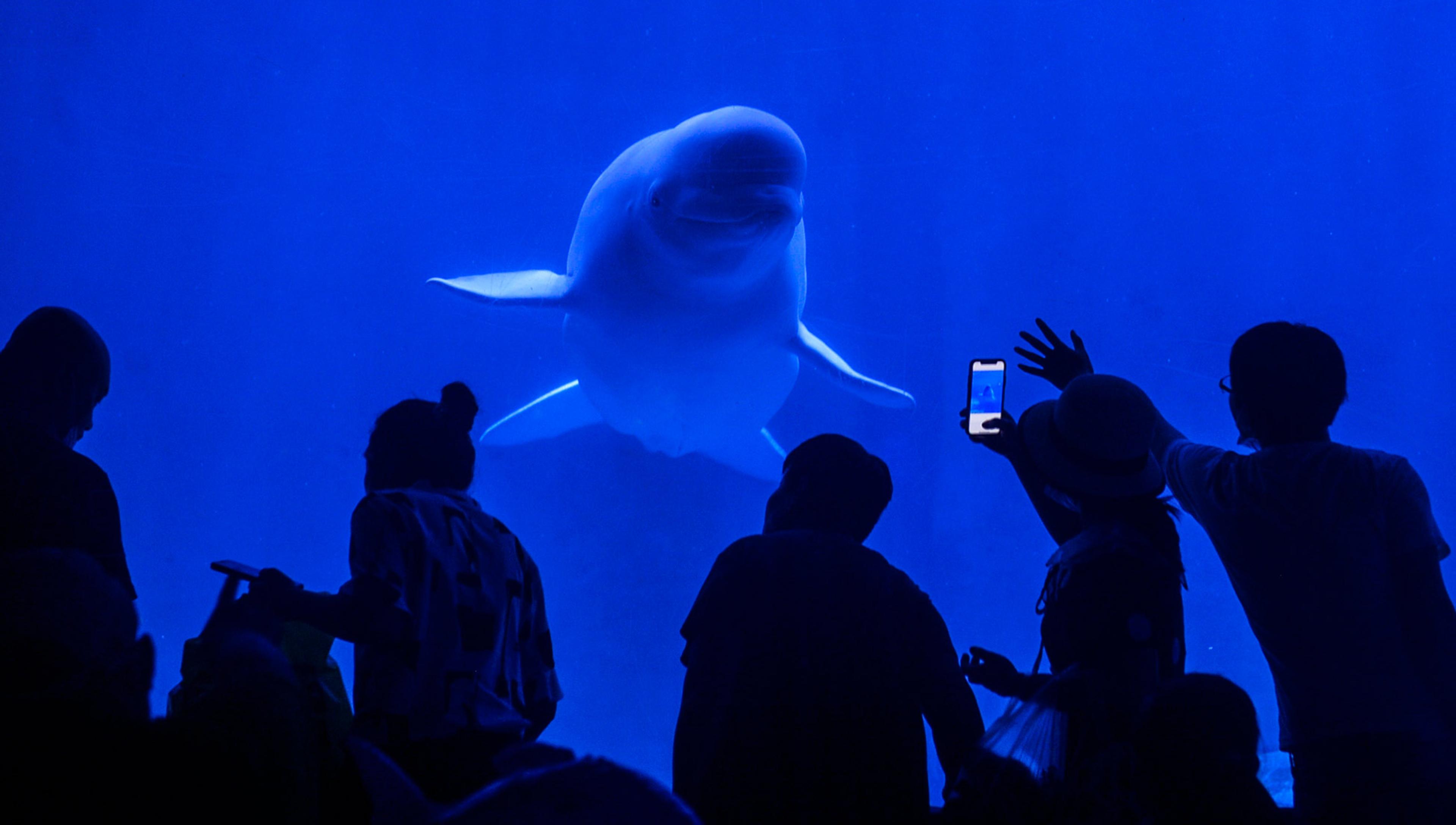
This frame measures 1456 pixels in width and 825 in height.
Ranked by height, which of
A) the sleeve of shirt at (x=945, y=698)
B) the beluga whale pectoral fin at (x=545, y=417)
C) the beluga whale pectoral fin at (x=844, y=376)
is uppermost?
the beluga whale pectoral fin at (x=545, y=417)

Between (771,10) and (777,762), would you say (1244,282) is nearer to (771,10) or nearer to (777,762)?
(771,10)

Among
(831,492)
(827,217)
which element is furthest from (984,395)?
(827,217)

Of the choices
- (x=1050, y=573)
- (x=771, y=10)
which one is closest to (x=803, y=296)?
(x=1050, y=573)

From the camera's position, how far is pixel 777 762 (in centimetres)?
199

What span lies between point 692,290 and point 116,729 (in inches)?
206

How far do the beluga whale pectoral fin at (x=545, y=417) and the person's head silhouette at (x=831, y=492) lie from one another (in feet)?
19.4

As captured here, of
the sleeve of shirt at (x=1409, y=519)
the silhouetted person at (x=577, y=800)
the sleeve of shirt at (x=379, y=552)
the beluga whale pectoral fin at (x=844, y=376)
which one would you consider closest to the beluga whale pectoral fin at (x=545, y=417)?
the beluga whale pectoral fin at (x=844, y=376)

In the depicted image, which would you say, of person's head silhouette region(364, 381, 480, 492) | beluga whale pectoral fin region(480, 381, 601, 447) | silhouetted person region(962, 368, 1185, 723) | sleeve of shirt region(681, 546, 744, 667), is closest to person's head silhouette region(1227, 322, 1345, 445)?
silhouetted person region(962, 368, 1185, 723)

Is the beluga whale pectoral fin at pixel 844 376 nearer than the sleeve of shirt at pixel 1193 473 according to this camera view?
No

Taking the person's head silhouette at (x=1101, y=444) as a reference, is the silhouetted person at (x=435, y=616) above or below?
below

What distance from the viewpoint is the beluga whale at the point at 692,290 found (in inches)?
209

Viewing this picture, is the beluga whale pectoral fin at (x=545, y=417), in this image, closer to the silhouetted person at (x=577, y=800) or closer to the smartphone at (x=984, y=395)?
the smartphone at (x=984, y=395)

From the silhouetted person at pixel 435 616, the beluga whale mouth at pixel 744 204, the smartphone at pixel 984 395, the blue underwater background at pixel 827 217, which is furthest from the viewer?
the blue underwater background at pixel 827 217

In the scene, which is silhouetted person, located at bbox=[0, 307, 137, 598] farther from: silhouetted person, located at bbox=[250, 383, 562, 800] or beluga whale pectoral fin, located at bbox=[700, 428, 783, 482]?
beluga whale pectoral fin, located at bbox=[700, 428, 783, 482]
